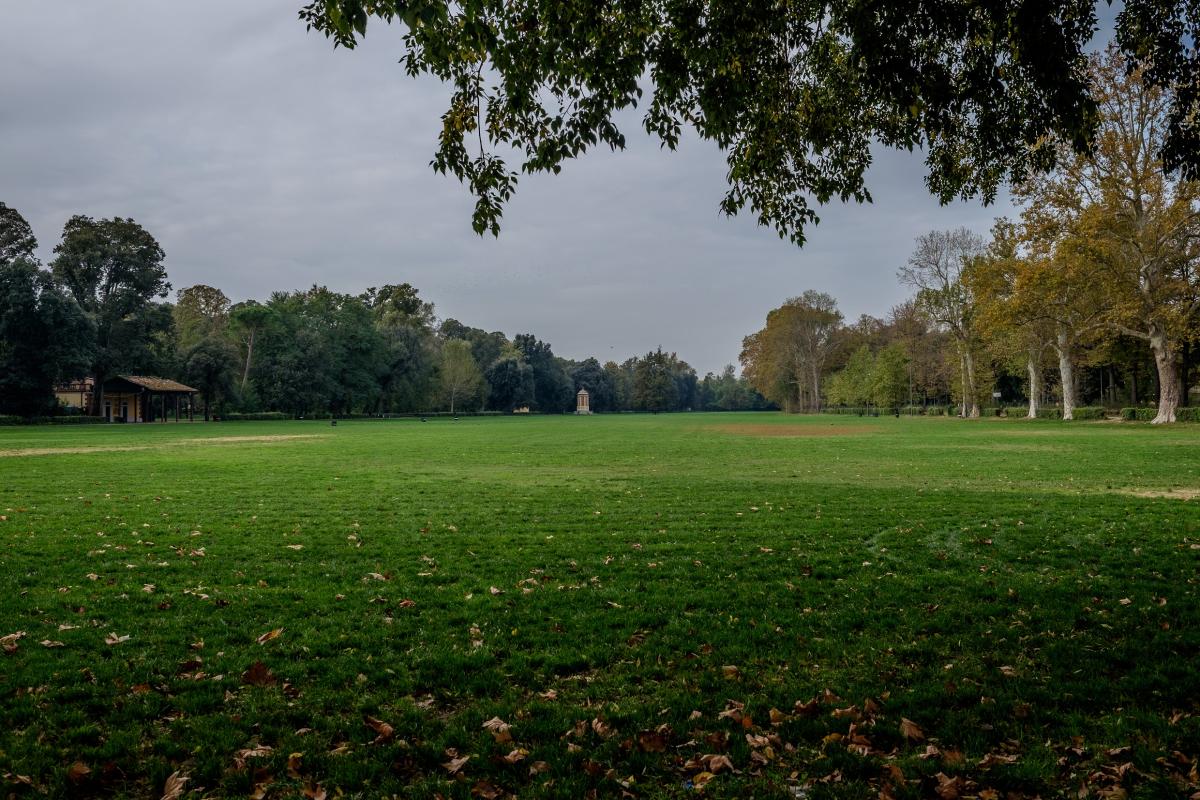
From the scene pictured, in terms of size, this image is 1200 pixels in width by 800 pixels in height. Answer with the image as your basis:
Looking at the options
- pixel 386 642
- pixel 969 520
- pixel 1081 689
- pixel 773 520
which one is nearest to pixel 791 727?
pixel 1081 689

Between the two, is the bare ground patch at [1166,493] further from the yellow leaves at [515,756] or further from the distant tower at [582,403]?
the distant tower at [582,403]

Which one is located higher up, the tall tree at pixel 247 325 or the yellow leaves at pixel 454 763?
the tall tree at pixel 247 325

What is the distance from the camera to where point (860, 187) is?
9.78m

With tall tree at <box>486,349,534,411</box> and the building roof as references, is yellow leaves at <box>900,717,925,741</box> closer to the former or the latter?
the building roof

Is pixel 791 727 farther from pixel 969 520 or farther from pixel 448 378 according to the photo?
pixel 448 378

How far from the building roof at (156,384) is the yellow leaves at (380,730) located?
3027 inches

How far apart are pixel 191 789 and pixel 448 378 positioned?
101854 millimetres

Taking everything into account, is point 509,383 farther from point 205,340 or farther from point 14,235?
point 14,235

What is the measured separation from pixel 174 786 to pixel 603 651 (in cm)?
306

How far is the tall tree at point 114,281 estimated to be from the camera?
2810 inches

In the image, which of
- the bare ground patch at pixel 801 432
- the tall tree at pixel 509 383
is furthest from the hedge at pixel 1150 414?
the tall tree at pixel 509 383

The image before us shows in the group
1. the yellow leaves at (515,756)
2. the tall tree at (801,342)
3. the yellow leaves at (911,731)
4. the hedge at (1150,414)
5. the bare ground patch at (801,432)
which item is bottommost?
the yellow leaves at (515,756)

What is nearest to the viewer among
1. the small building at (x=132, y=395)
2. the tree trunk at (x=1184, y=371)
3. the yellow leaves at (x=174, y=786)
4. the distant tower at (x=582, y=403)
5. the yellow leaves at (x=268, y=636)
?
the yellow leaves at (x=174, y=786)

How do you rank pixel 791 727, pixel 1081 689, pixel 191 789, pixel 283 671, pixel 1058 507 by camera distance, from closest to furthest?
pixel 191 789 → pixel 791 727 → pixel 1081 689 → pixel 283 671 → pixel 1058 507
